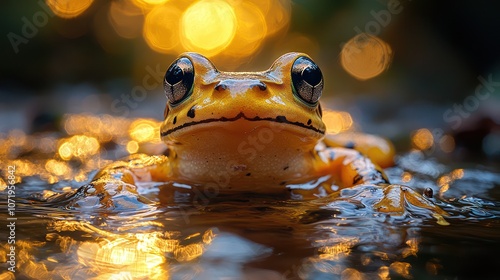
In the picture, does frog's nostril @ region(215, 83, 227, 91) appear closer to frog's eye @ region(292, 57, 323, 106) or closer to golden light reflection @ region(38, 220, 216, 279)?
frog's eye @ region(292, 57, 323, 106)

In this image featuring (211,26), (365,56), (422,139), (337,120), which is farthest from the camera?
(211,26)

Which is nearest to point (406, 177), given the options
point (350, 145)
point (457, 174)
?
point (457, 174)

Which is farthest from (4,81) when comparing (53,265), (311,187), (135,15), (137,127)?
(53,265)

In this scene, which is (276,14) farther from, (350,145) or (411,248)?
(411,248)

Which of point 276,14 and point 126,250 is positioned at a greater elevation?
point 276,14

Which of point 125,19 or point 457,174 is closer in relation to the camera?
point 457,174

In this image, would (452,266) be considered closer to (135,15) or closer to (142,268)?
(142,268)

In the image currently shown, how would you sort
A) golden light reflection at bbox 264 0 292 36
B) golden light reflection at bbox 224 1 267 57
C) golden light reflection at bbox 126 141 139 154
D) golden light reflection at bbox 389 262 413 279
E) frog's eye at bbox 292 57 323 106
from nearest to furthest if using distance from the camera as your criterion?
golden light reflection at bbox 389 262 413 279
frog's eye at bbox 292 57 323 106
golden light reflection at bbox 126 141 139 154
golden light reflection at bbox 264 0 292 36
golden light reflection at bbox 224 1 267 57

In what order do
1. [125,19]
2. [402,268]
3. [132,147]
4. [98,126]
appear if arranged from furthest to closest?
[125,19] < [98,126] < [132,147] < [402,268]

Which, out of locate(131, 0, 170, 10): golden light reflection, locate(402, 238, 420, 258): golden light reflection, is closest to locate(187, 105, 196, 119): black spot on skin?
locate(402, 238, 420, 258): golden light reflection
